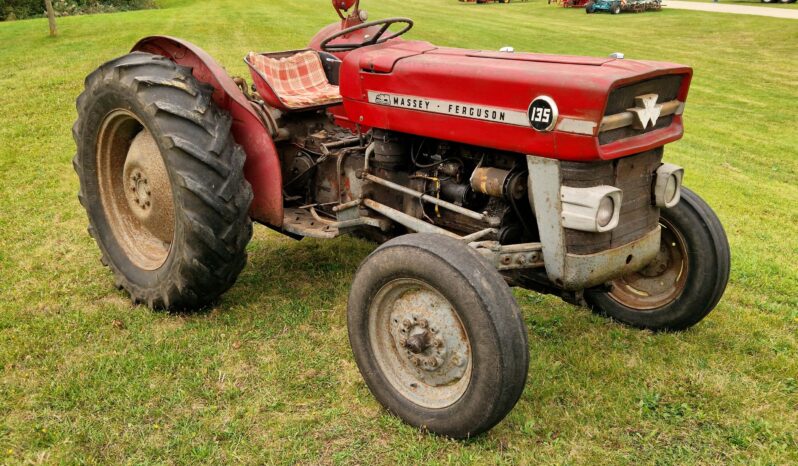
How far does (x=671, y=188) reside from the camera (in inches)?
121

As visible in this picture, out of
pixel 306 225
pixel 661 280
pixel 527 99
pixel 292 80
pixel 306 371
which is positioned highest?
pixel 527 99

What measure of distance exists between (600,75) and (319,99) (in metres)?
1.98

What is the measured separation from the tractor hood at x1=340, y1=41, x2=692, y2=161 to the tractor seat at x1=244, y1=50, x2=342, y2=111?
0.70m

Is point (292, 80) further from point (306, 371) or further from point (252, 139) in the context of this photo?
point (306, 371)

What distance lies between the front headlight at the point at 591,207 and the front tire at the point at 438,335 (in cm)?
48

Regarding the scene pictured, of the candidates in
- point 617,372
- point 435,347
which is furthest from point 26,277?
point 617,372

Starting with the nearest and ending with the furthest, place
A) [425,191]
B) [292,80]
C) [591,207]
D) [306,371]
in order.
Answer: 1. [591,207]
2. [306,371]
3. [425,191]
4. [292,80]

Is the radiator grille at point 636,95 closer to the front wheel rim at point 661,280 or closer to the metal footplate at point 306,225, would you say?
the front wheel rim at point 661,280

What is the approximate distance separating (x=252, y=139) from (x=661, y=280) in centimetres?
239

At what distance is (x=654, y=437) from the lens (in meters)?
2.84

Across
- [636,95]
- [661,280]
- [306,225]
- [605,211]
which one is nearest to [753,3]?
[661,280]

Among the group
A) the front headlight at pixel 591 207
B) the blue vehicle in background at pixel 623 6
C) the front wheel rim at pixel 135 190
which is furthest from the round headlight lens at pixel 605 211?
the blue vehicle in background at pixel 623 6

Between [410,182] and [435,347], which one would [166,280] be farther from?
[435,347]

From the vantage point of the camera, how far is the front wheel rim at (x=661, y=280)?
3512mm
